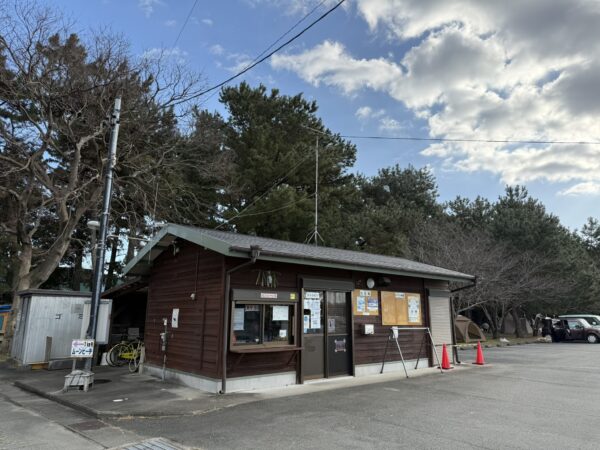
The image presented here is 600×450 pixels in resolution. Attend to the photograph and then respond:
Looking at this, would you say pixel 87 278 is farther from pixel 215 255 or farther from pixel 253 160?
Answer: pixel 215 255

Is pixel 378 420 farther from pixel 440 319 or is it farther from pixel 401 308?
pixel 440 319

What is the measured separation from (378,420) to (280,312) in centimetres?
331

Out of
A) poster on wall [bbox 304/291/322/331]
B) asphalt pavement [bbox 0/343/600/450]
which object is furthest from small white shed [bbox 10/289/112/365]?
poster on wall [bbox 304/291/322/331]

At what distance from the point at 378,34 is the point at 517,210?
2255 centimetres

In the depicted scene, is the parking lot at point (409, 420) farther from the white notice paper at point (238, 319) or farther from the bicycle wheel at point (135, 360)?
the bicycle wheel at point (135, 360)

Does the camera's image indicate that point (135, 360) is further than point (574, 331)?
No

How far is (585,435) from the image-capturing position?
5258mm

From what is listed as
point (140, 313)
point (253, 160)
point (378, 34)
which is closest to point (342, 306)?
point (378, 34)

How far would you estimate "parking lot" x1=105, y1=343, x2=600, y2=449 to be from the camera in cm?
503

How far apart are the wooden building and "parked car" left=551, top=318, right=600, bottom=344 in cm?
1698

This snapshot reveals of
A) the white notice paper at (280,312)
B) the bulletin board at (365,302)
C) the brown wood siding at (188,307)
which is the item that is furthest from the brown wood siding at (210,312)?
the white notice paper at (280,312)

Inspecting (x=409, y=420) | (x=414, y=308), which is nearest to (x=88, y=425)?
(x=409, y=420)

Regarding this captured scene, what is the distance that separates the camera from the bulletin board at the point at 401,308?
10.8 meters

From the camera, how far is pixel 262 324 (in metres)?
8.44
